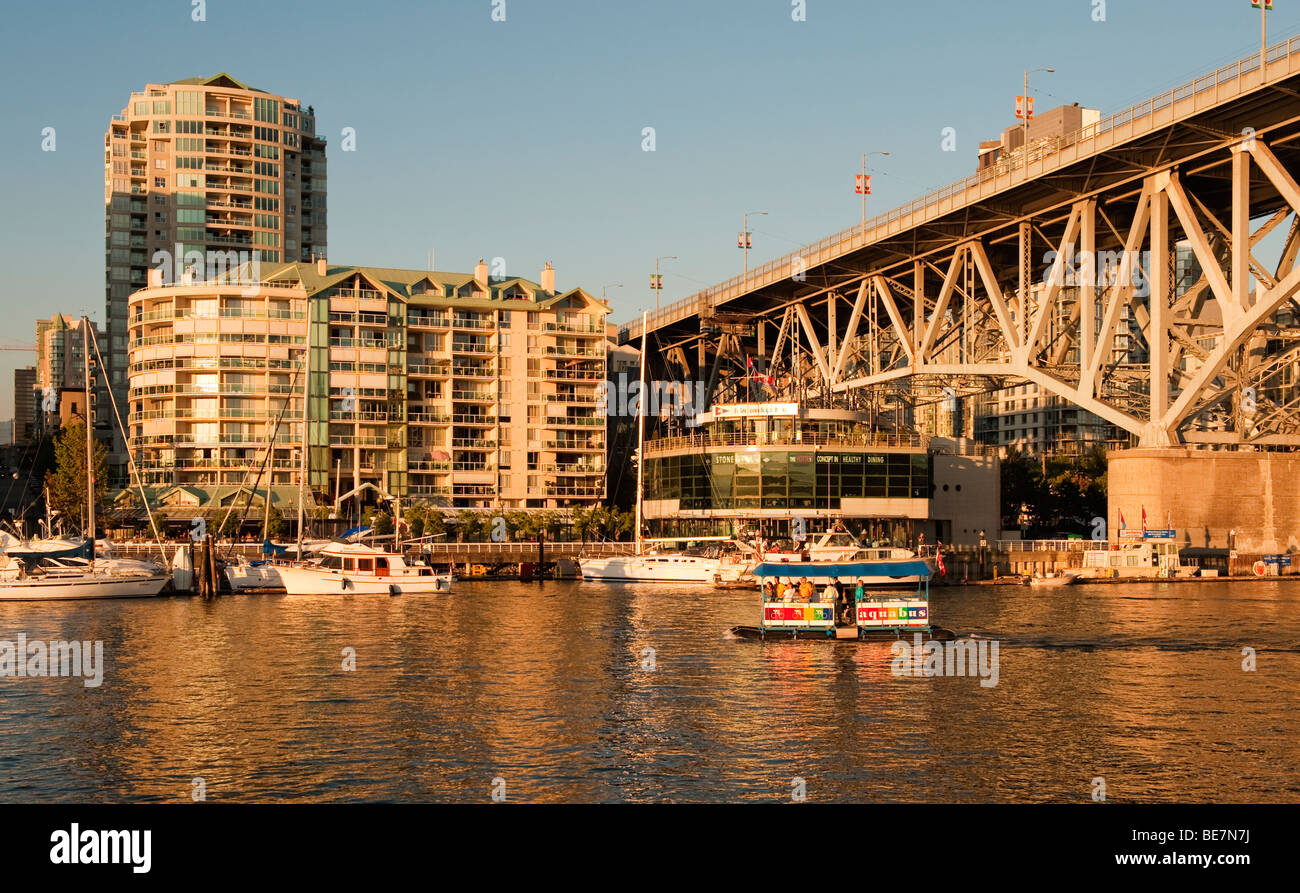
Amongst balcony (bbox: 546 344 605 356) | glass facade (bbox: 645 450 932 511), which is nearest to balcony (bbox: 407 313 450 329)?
balcony (bbox: 546 344 605 356)

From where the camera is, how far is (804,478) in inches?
4237

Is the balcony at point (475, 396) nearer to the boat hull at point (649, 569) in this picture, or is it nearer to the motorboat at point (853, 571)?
the boat hull at point (649, 569)

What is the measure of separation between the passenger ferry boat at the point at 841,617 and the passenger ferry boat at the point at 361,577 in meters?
34.7

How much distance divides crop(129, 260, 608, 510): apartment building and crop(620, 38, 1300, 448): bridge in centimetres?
2371

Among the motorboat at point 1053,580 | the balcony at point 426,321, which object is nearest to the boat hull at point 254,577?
the balcony at point 426,321

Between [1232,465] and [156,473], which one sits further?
[156,473]

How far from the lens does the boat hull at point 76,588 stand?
3164 inches

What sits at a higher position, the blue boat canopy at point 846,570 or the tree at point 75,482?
the tree at point 75,482

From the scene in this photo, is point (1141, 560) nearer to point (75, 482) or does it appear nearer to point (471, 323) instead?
point (471, 323)

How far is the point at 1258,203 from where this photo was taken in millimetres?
96250
